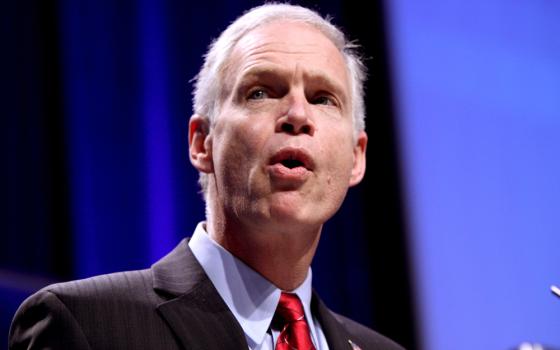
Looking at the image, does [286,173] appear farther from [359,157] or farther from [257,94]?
[359,157]

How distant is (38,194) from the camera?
10.0ft

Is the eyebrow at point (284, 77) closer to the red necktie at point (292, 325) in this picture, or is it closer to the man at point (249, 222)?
the man at point (249, 222)

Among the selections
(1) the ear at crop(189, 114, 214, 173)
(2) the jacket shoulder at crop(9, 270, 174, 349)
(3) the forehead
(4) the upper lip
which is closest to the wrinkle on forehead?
(3) the forehead

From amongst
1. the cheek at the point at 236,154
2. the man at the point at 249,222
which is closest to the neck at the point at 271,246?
the man at the point at 249,222

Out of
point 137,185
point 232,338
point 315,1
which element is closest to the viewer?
point 232,338

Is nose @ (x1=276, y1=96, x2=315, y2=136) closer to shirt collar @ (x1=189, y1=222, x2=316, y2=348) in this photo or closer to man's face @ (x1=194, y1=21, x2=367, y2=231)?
man's face @ (x1=194, y1=21, x2=367, y2=231)

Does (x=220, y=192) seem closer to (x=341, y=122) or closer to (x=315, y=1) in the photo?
(x=341, y=122)

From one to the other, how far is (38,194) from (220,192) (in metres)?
1.28

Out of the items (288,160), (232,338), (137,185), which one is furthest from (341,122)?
(137,185)

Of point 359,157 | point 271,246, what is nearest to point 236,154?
point 271,246

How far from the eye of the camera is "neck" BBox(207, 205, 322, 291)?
1.96m

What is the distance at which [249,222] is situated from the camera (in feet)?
6.32

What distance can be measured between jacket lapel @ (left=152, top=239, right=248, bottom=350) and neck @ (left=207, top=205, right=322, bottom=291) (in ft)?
0.38

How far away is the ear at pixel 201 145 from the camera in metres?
2.11
